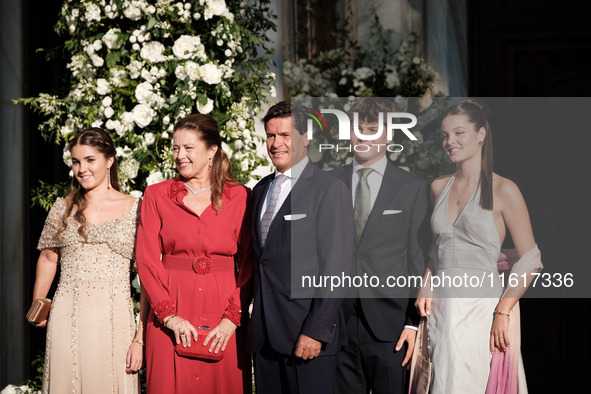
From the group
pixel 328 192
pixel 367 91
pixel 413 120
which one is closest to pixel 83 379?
pixel 328 192

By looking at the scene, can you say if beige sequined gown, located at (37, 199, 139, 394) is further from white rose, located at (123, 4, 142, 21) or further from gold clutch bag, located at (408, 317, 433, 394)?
gold clutch bag, located at (408, 317, 433, 394)

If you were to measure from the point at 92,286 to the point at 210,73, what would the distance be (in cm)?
145

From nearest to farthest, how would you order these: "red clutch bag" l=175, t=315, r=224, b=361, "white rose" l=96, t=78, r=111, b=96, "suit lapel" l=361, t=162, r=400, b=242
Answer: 1. "red clutch bag" l=175, t=315, r=224, b=361
2. "suit lapel" l=361, t=162, r=400, b=242
3. "white rose" l=96, t=78, r=111, b=96

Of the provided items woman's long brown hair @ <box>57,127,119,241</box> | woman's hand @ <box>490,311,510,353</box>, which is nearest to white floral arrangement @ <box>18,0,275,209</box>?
woman's long brown hair @ <box>57,127,119,241</box>

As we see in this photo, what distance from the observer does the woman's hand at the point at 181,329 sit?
3.69m

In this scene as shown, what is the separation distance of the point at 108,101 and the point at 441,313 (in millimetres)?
2381

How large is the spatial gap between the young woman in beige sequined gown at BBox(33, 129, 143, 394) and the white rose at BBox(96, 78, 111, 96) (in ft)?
2.40

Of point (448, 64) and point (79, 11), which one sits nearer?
point (79, 11)

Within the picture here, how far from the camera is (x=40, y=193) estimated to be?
512cm

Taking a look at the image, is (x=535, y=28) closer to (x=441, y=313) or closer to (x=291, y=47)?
(x=291, y=47)

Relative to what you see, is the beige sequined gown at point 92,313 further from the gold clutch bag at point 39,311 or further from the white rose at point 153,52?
Result: the white rose at point 153,52

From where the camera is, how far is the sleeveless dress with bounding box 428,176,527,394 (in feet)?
12.1

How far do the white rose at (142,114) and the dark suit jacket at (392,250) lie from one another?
160cm

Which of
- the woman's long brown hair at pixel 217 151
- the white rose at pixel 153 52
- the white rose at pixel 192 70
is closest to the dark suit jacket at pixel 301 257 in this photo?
the woman's long brown hair at pixel 217 151
